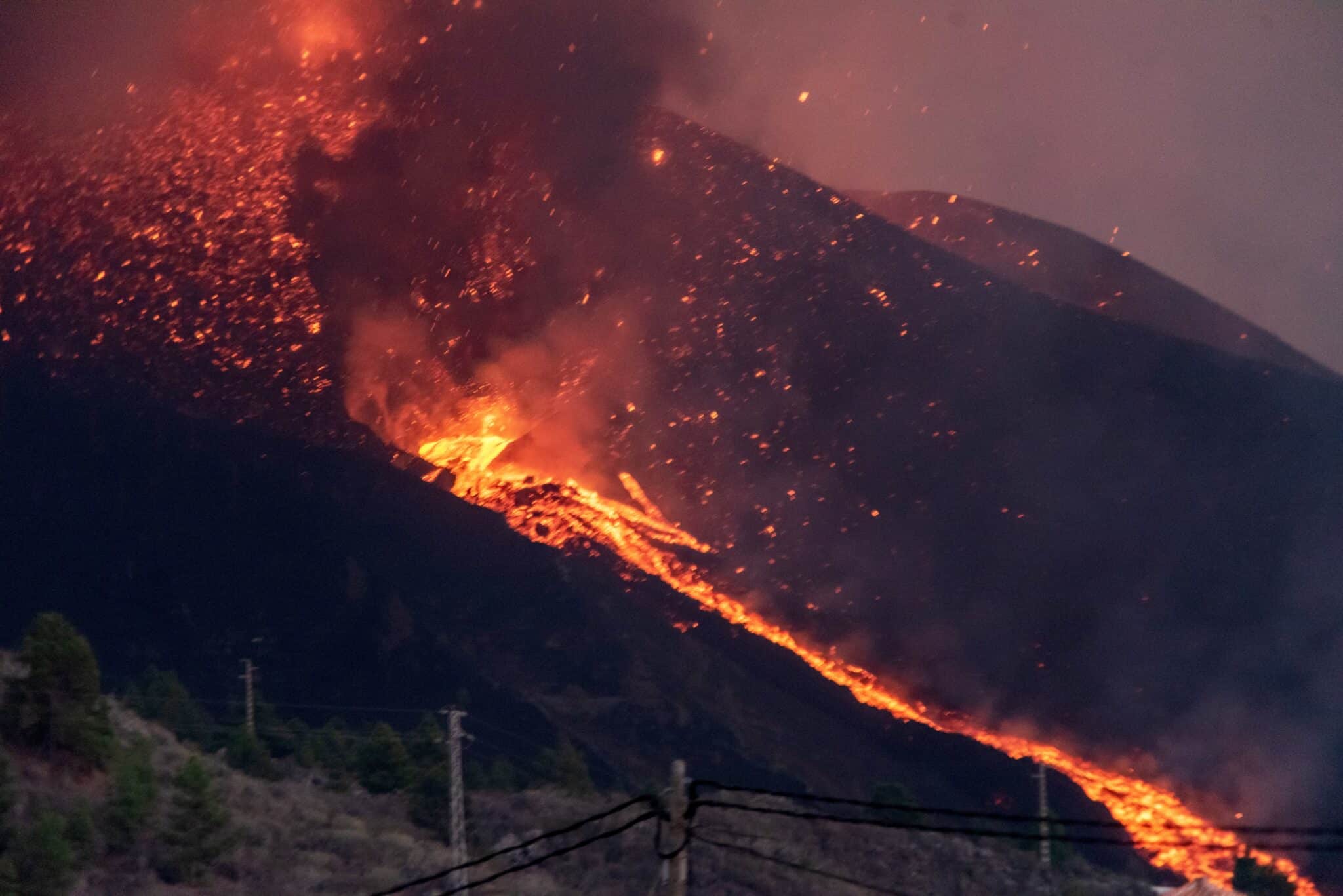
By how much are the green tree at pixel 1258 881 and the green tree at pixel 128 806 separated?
83.5ft

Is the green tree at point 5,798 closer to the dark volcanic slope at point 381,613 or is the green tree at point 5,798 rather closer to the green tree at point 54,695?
the green tree at point 54,695

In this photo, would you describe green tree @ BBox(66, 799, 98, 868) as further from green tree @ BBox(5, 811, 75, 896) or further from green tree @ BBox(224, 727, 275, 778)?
green tree @ BBox(224, 727, 275, 778)

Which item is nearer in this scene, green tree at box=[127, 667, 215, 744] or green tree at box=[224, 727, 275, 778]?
green tree at box=[224, 727, 275, 778]

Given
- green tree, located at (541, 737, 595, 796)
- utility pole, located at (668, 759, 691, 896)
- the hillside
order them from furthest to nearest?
green tree, located at (541, 737, 595, 796) → the hillside → utility pole, located at (668, 759, 691, 896)

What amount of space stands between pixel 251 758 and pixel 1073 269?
5818cm

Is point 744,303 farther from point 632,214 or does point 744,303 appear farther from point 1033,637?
point 1033,637

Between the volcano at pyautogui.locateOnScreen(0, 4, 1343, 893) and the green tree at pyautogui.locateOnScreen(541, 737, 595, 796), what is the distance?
1383cm

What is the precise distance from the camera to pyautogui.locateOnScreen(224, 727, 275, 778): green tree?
2652 centimetres

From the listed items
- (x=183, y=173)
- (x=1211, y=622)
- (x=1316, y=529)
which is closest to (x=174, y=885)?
(x=1211, y=622)

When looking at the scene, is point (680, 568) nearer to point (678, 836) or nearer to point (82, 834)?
point (82, 834)

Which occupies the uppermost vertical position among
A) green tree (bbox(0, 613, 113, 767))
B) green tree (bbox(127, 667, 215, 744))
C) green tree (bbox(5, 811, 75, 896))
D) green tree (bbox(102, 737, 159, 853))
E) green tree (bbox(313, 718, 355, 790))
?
green tree (bbox(127, 667, 215, 744))

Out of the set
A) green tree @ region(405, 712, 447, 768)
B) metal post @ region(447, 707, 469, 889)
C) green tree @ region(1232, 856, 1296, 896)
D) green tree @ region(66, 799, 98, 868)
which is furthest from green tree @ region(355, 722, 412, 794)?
green tree @ region(1232, 856, 1296, 896)


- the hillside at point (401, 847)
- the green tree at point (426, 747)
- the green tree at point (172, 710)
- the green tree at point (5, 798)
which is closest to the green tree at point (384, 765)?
the hillside at point (401, 847)

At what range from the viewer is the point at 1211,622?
163 ft
